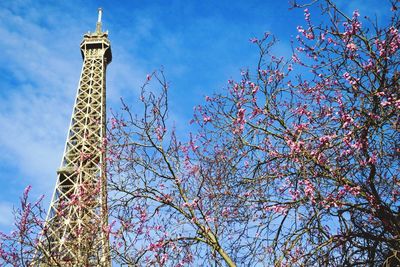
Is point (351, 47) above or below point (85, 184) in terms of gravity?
below

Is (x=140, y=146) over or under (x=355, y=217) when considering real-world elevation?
over

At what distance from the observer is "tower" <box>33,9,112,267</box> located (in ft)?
23.9

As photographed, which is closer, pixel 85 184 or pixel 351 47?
pixel 351 47

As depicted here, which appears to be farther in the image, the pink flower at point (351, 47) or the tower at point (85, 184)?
the tower at point (85, 184)

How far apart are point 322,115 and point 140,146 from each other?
2752 millimetres

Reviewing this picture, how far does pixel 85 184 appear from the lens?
917cm

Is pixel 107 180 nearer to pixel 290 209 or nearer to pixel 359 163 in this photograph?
pixel 290 209

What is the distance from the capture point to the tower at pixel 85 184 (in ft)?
23.9

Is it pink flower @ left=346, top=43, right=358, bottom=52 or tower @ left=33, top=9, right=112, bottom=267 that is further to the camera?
tower @ left=33, top=9, right=112, bottom=267

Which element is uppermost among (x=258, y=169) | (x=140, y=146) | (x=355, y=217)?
(x=140, y=146)

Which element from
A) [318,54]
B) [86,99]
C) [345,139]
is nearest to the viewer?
[345,139]

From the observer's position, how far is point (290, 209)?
650cm

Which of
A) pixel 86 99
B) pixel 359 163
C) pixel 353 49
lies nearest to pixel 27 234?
pixel 359 163

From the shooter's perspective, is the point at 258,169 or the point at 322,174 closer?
the point at 322,174
